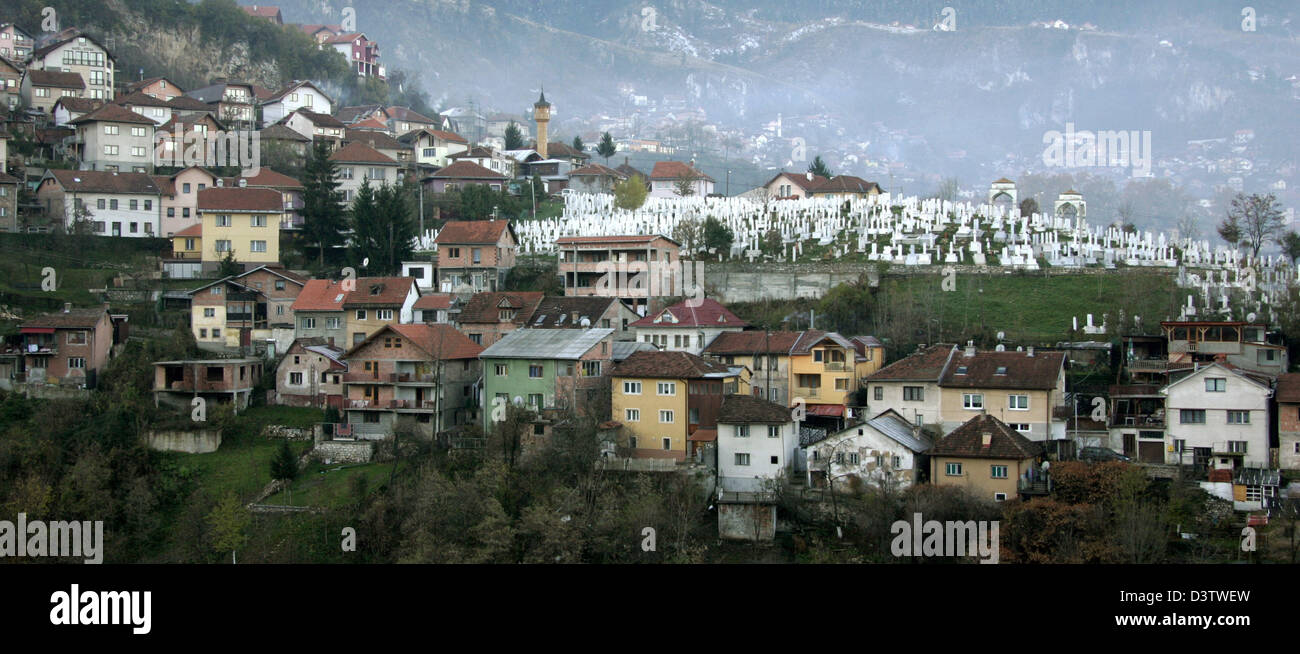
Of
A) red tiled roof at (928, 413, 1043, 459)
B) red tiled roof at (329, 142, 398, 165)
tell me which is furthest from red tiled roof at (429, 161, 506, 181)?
red tiled roof at (928, 413, 1043, 459)

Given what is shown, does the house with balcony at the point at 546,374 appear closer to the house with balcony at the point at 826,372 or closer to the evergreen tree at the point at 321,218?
the house with balcony at the point at 826,372

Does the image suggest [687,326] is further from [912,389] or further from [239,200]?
[239,200]

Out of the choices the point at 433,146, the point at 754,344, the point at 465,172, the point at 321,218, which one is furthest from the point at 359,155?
the point at 754,344

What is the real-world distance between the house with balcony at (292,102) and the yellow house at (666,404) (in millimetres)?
44979

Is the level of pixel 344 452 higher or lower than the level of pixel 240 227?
lower

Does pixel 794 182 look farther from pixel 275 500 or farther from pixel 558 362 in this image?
pixel 275 500

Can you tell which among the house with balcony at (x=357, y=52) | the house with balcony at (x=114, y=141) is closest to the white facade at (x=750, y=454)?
the house with balcony at (x=114, y=141)

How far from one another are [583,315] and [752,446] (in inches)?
395

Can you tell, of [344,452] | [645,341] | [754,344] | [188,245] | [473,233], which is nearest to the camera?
[344,452]

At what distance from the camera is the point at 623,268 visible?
46.6m

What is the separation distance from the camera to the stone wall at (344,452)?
34219 millimetres

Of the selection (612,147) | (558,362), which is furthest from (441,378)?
(612,147)

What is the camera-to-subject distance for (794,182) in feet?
221
